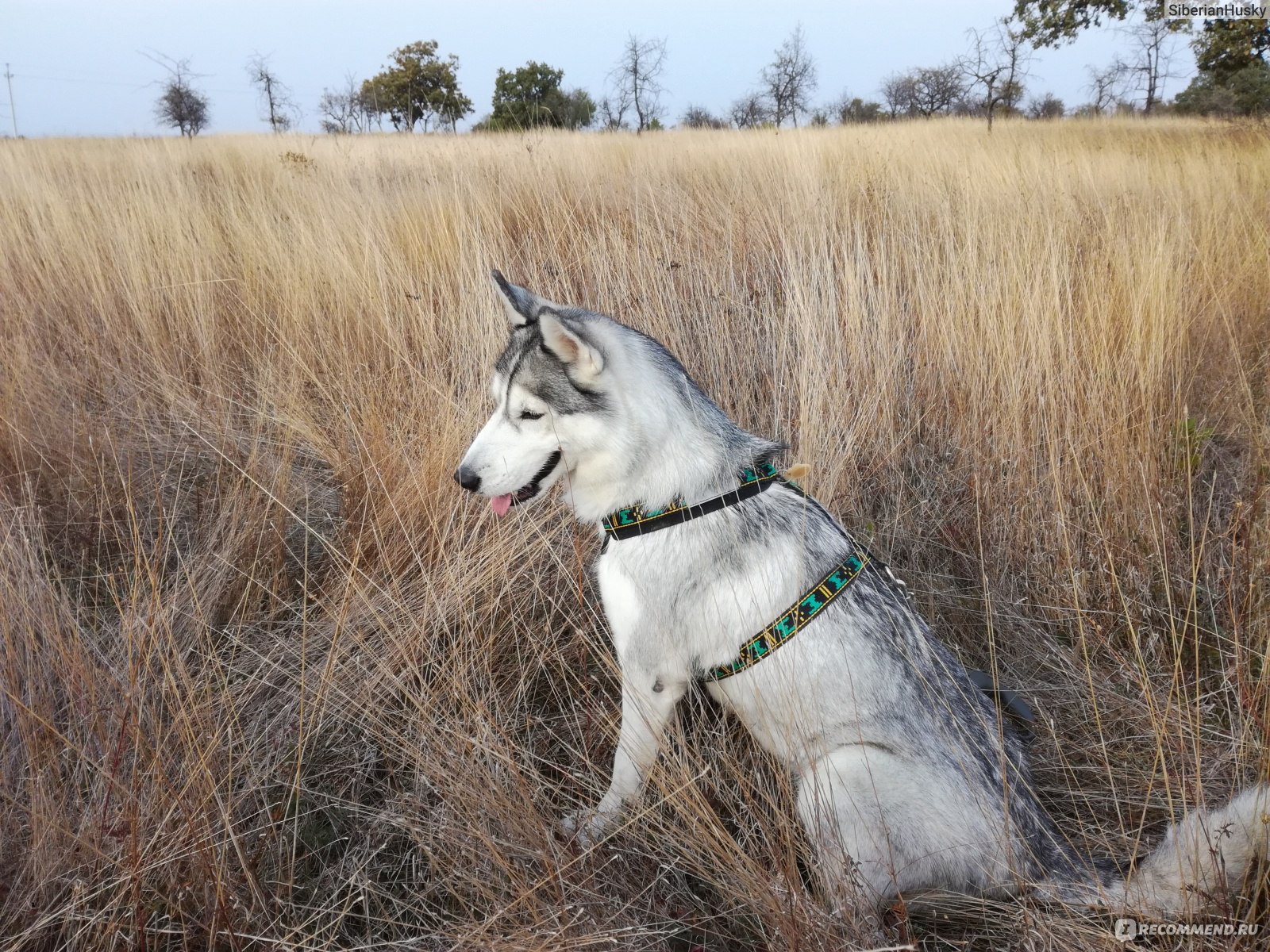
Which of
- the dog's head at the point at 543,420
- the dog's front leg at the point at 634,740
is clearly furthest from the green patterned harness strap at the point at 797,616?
the dog's head at the point at 543,420

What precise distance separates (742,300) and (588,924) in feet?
10.7

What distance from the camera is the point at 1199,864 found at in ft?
4.62

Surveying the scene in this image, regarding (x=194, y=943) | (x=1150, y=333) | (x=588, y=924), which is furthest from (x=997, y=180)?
(x=194, y=943)

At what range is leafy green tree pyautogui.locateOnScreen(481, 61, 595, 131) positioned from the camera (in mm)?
10664

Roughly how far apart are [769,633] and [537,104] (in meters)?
9.47

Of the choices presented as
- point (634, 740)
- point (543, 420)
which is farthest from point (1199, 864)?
point (543, 420)

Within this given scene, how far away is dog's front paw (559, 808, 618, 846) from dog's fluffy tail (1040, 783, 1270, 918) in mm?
1035

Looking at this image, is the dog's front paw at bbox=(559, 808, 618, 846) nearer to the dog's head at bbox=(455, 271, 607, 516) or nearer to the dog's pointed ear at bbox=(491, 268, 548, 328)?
the dog's head at bbox=(455, 271, 607, 516)

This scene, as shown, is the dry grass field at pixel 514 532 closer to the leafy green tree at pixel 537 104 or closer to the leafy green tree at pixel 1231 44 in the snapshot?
the leafy green tree at pixel 537 104

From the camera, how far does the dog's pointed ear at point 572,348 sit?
1.88 meters

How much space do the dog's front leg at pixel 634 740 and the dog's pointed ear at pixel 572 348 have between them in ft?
2.70

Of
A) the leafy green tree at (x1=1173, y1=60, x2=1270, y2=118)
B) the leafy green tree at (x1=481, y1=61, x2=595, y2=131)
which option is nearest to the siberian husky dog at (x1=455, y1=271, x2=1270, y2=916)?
the leafy green tree at (x1=481, y1=61, x2=595, y2=131)

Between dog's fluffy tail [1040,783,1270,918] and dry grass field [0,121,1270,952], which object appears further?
dry grass field [0,121,1270,952]

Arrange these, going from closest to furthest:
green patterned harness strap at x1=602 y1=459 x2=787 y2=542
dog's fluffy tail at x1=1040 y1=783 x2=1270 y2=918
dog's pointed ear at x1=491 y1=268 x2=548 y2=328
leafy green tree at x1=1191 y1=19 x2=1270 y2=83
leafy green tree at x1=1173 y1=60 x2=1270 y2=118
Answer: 1. dog's fluffy tail at x1=1040 y1=783 x2=1270 y2=918
2. green patterned harness strap at x1=602 y1=459 x2=787 y2=542
3. dog's pointed ear at x1=491 y1=268 x2=548 y2=328
4. leafy green tree at x1=1191 y1=19 x2=1270 y2=83
5. leafy green tree at x1=1173 y1=60 x2=1270 y2=118
